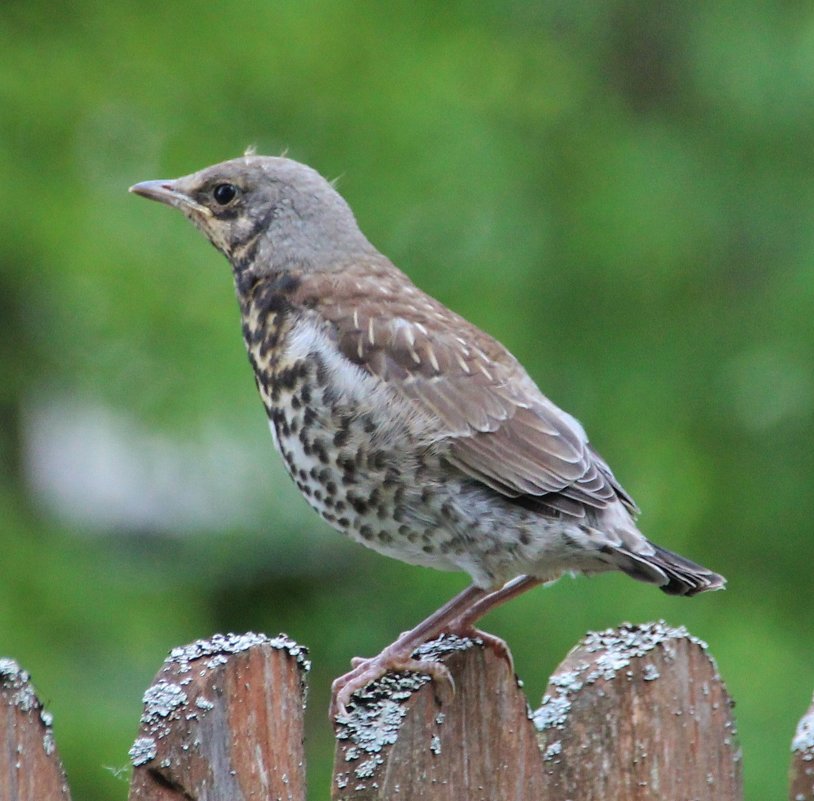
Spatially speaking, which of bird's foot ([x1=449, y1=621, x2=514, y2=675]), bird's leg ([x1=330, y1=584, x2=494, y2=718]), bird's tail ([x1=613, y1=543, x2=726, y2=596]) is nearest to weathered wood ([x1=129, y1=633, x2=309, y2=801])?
bird's leg ([x1=330, y1=584, x2=494, y2=718])

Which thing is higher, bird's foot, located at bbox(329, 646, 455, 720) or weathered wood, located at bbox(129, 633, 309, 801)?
bird's foot, located at bbox(329, 646, 455, 720)

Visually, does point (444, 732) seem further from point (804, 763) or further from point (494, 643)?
point (804, 763)

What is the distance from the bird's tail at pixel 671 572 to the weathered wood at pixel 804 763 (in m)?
0.50

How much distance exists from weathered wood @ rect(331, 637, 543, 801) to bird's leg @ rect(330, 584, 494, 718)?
0.03 metres

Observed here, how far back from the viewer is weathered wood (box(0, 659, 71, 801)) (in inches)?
74.9

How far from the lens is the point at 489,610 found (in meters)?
2.91

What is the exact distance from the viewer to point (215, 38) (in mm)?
4855

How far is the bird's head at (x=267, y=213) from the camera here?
352 centimetres

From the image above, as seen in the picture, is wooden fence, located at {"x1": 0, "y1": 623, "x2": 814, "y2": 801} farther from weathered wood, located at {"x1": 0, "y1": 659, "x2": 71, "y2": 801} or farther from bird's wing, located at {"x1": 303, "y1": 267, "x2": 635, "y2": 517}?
bird's wing, located at {"x1": 303, "y1": 267, "x2": 635, "y2": 517}

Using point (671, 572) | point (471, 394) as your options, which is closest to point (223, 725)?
point (671, 572)

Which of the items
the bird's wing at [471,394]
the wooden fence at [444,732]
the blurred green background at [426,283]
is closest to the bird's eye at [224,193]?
the bird's wing at [471,394]

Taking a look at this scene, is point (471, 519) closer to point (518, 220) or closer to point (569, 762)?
point (569, 762)

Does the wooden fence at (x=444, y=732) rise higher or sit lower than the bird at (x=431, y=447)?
lower

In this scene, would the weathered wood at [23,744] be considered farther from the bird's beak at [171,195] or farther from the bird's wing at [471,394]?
the bird's beak at [171,195]
